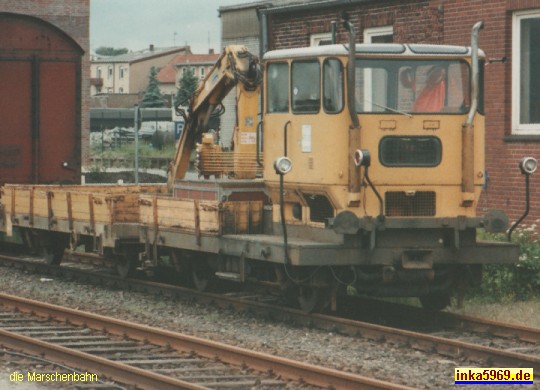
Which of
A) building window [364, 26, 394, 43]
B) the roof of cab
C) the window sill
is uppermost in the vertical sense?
building window [364, 26, 394, 43]

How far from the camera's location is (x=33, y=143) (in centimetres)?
2030

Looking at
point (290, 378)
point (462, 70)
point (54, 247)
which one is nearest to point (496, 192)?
point (462, 70)

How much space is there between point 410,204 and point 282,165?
1397mm

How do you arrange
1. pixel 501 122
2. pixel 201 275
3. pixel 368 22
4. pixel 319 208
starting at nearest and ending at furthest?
pixel 319 208 → pixel 201 275 → pixel 501 122 → pixel 368 22

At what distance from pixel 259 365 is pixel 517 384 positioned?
2.12 m

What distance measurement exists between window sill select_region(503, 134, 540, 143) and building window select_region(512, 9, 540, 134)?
12 cm

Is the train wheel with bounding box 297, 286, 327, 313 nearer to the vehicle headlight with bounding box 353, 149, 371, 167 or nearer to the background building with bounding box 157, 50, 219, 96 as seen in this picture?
the vehicle headlight with bounding box 353, 149, 371, 167

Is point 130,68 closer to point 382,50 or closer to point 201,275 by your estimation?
point 201,275

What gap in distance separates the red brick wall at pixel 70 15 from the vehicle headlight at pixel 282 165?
123 feet

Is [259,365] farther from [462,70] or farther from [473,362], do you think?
[462,70]

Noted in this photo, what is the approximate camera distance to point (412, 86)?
41.4 ft

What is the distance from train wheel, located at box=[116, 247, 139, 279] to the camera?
652 inches

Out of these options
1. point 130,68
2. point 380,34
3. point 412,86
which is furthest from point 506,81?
point 130,68

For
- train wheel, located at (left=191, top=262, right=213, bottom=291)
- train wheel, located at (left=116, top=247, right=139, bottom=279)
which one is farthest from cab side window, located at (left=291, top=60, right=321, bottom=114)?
train wheel, located at (left=116, top=247, right=139, bottom=279)
